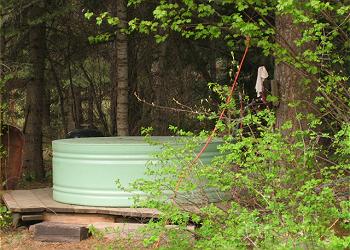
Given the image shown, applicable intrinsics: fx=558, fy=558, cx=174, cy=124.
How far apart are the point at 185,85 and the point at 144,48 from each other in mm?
1268

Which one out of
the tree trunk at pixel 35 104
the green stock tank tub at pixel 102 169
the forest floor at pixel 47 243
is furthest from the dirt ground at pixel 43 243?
the tree trunk at pixel 35 104

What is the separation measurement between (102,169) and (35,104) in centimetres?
512

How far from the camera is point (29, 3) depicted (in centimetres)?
945

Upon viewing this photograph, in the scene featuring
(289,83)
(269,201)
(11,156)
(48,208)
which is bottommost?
(48,208)

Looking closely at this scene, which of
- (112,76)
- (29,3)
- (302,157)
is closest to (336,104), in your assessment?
(302,157)

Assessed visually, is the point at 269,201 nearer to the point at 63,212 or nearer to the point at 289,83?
the point at 289,83

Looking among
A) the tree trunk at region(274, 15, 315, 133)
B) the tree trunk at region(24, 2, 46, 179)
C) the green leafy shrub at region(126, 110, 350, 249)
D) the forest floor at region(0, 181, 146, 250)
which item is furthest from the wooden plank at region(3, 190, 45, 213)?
the tree trunk at region(24, 2, 46, 179)

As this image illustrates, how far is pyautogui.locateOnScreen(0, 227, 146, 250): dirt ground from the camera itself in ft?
19.0

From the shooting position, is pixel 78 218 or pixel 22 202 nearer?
pixel 78 218

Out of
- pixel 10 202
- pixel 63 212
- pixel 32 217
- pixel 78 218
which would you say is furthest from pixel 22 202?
pixel 78 218

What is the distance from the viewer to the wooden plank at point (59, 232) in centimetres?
640

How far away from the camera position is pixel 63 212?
687 cm

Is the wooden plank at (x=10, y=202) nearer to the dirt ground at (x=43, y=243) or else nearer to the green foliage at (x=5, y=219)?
the green foliage at (x=5, y=219)

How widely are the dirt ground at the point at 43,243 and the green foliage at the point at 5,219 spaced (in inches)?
4.5
